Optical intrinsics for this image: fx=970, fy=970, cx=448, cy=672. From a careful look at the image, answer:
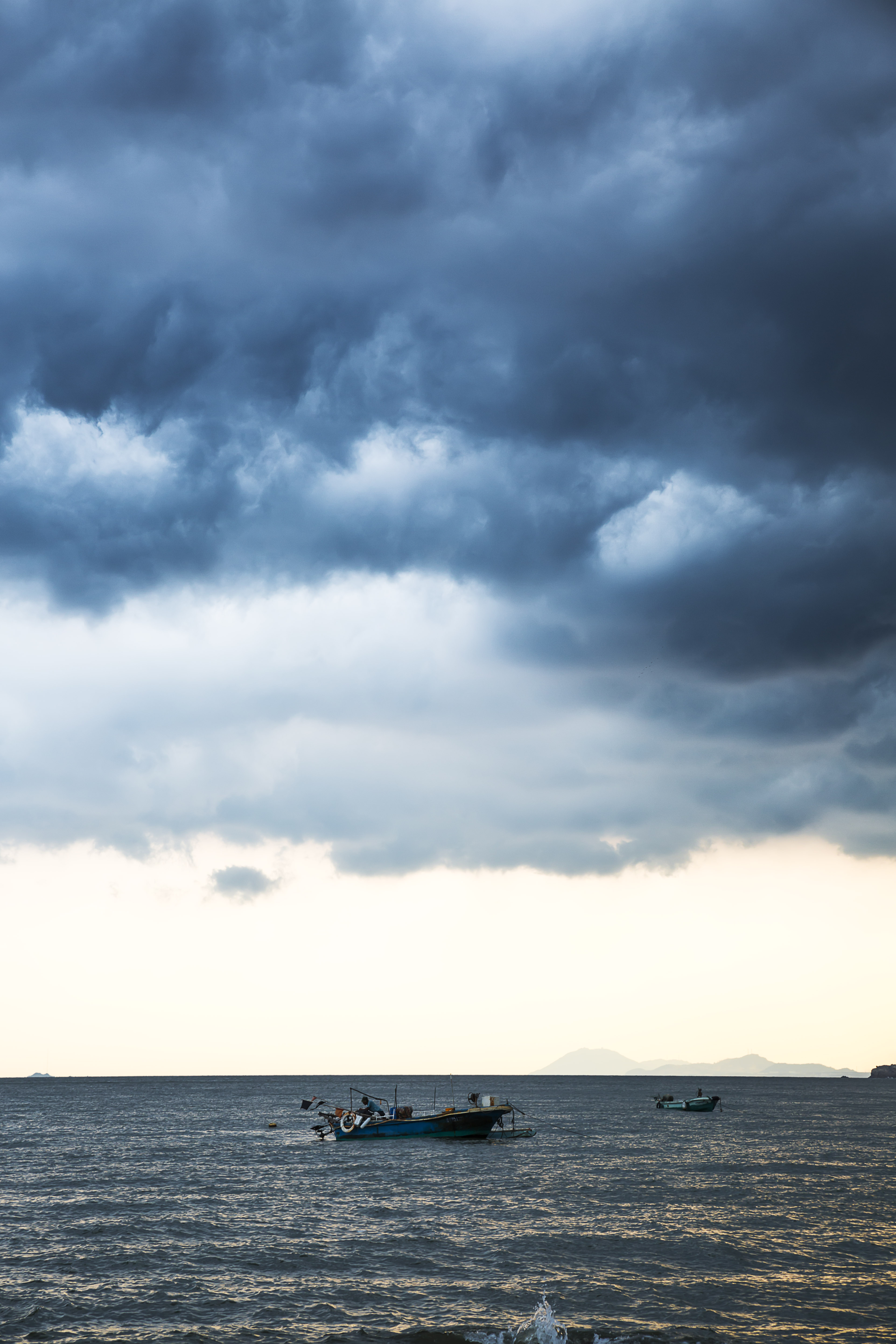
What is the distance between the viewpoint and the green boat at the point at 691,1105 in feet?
488

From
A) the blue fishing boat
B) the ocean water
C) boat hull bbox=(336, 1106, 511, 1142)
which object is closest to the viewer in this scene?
the ocean water

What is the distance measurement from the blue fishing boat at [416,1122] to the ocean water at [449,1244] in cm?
358

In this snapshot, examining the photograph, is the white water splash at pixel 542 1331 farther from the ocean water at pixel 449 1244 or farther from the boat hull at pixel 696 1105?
the boat hull at pixel 696 1105

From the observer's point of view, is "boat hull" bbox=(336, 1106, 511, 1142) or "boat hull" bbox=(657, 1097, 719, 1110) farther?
"boat hull" bbox=(657, 1097, 719, 1110)

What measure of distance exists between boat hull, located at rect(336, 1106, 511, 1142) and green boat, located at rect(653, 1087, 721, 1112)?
69.7m

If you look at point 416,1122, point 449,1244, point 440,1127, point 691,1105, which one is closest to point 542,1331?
point 449,1244

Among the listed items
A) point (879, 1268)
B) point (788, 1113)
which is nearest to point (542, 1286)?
point (879, 1268)

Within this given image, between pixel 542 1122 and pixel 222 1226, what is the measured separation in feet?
285

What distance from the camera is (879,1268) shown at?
38.5 m

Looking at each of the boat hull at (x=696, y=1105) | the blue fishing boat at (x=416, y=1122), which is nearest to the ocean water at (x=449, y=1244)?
the blue fishing boat at (x=416, y=1122)

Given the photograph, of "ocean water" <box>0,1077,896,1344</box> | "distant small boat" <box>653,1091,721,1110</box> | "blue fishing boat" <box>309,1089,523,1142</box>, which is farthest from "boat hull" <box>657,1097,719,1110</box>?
"blue fishing boat" <box>309,1089,523,1142</box>

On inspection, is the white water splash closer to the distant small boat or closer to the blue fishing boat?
the blue fishing boat

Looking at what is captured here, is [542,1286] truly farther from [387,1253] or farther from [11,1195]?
[11,1195]

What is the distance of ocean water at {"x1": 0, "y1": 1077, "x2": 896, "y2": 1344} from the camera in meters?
30.4
